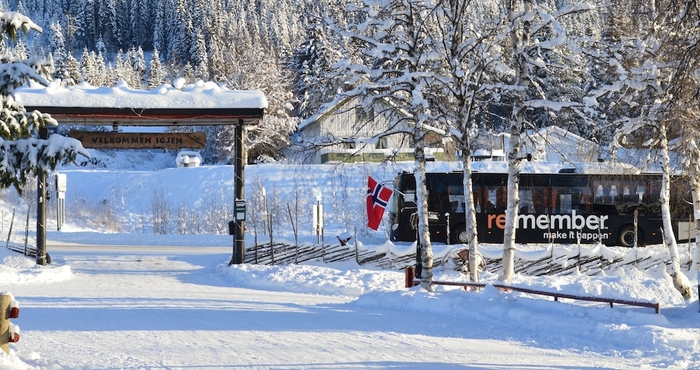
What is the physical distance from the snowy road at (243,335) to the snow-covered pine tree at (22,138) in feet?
8.17

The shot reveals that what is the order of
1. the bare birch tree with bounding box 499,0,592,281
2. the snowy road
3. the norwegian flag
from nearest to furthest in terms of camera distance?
the snowy road, the bare birch tree with bounding box 499,0,592,281, the norwegian flag

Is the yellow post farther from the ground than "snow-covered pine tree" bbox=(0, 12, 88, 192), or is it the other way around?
"snow-covered pine tree" bbox=(0, 12, 88, 192)

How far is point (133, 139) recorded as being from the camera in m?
23.1

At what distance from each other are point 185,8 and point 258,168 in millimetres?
105455

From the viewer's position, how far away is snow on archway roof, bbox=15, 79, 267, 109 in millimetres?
22703

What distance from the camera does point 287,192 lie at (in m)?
49.7

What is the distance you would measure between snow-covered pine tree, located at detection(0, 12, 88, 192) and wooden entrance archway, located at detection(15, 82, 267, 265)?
8.50 meters

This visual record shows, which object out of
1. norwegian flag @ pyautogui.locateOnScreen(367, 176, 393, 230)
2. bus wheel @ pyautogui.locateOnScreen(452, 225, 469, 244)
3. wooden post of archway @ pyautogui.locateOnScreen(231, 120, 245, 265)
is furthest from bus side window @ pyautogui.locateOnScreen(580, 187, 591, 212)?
wooden post of archway @ pyautogui.locateOnScreen(231, 120, 245, 265)

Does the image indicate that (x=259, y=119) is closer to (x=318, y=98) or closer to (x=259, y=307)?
(x=318, y=98)

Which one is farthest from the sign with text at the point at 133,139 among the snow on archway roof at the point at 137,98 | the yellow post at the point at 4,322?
the yellow post at the point at 4,322

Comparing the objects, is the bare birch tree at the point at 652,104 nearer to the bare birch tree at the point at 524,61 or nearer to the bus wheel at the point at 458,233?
the bare birch tree at the point at 524,61

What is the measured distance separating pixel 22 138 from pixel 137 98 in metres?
8.66

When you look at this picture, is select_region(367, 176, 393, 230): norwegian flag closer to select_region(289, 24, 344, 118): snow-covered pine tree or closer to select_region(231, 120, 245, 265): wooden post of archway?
select_region(289, 24, 344, 118): snow-covered pine tree

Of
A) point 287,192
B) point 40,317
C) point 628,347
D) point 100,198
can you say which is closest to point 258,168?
point 287,192
